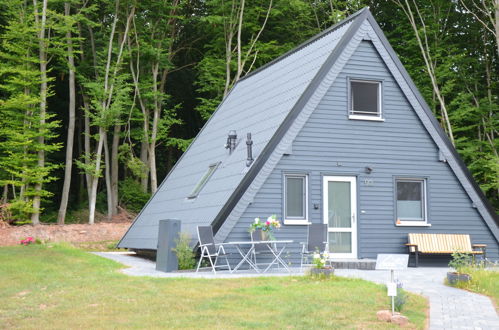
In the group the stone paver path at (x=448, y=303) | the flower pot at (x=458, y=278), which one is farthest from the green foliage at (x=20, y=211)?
the flower pot at (x=458, y=278)

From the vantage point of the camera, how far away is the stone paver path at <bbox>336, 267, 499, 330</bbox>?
26.4 ft

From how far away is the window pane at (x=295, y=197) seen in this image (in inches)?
596

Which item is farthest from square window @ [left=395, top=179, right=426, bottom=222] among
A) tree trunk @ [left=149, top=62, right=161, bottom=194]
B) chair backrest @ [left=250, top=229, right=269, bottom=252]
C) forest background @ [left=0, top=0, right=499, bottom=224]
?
tree trunk @ [left=149, top=62, right=161, bottom=194]

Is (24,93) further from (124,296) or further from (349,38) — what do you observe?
(124,296)

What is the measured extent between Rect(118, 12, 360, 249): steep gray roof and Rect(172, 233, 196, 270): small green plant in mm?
423

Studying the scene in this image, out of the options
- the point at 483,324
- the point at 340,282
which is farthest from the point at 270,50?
the point at 483,324

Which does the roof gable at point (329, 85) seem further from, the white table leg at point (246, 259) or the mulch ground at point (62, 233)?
the mulch ground at point (62, 233)

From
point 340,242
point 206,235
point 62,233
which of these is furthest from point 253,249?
point 62,233

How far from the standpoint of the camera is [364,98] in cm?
1623

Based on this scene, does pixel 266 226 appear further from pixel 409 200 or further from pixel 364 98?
pixel 364 98

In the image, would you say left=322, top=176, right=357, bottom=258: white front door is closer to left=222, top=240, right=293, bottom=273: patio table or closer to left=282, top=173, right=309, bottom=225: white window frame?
left=282, top=173, right=309, bottom=225: white window frame

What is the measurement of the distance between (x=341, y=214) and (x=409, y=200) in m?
1.95

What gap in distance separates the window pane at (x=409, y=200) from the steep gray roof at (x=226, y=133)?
3.73m

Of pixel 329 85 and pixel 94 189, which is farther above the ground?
pixel 329 85
